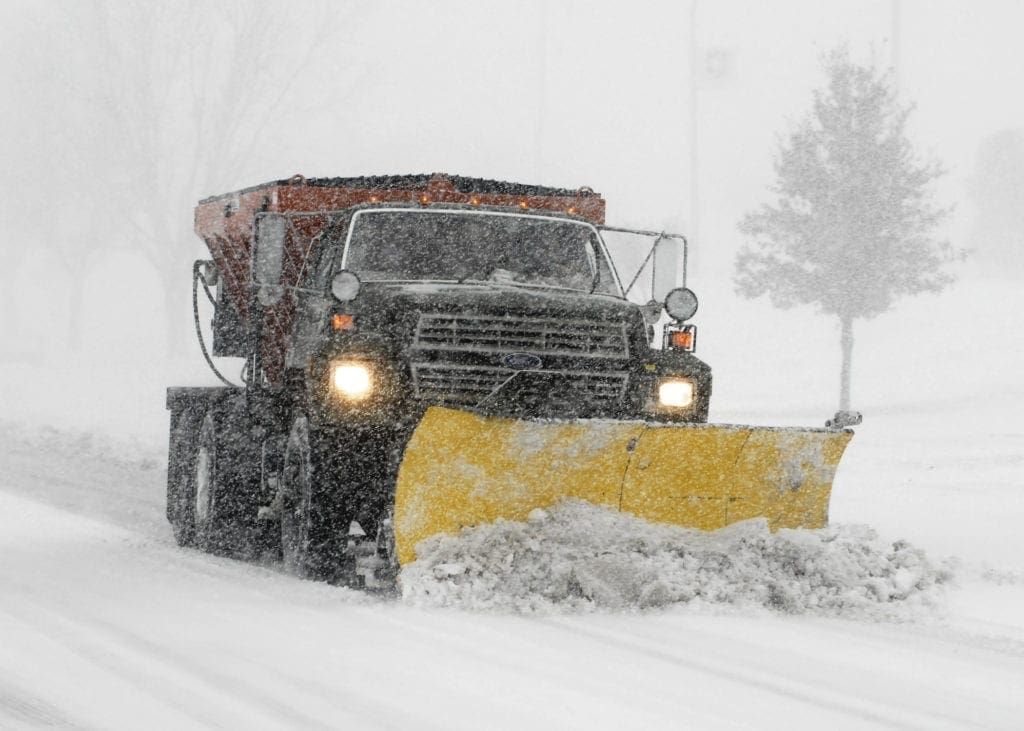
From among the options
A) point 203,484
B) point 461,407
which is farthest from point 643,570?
point 203,484

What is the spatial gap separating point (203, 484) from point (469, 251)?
2.78 meters

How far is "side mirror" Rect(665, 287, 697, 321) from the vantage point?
9484 mm

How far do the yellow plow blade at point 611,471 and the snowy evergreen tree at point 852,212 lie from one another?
23.7 m

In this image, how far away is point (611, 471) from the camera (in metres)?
8.03

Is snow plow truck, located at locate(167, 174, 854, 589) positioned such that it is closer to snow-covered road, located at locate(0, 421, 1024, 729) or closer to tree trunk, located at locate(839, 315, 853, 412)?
snow-covered road, located at locate(0, 421, 1024, 729)

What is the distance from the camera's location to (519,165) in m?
92.4

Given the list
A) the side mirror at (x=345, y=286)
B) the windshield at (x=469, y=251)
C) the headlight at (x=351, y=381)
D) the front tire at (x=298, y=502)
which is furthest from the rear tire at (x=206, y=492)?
the headlight at (x=351, y=381)

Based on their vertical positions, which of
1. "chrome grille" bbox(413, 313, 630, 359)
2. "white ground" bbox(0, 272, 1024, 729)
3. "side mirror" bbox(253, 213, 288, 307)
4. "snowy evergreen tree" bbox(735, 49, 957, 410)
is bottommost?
"white ground" bbox(0, 272, 1024, 729)

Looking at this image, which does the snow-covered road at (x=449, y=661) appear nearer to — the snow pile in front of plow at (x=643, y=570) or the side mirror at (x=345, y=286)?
the snow pile in front of plow at (x=643, y=570)

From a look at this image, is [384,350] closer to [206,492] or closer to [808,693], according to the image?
[206,492]

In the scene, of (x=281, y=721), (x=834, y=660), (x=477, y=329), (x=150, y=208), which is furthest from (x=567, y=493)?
(x=150, y=208)

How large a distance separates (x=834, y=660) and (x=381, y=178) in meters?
5.41

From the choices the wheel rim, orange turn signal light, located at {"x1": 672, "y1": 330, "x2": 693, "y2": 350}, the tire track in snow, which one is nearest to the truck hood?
orange turn signal light, located at {"x1": 672, "y1": 330, "x2": 693, "y2": 350}

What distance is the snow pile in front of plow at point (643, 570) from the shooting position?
7.64 meters
